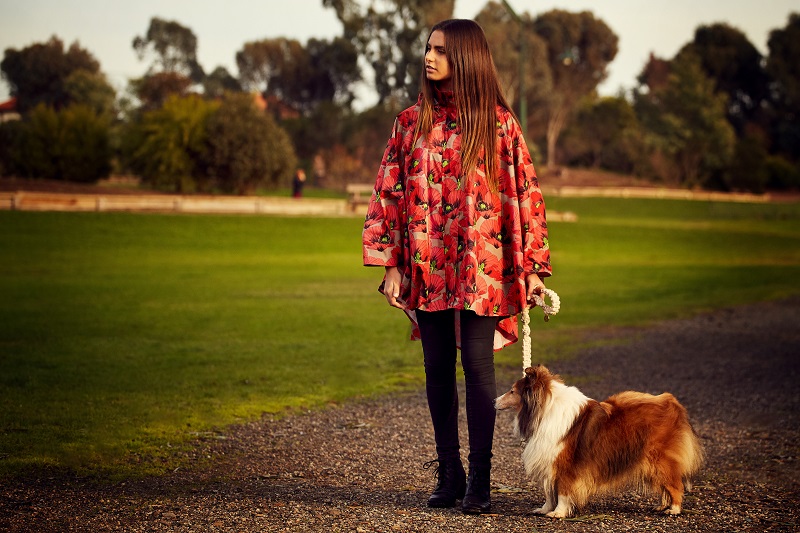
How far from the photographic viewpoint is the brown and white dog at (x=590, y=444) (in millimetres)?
4754

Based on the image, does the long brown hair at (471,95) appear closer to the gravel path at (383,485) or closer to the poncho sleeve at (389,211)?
the poncho sleeve at (389,211)

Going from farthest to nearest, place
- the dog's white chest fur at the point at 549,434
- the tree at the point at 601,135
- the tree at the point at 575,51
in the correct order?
1. the tree at the point at 575,51
2. the tree at the point at 601,135
3. the dog's white chest fur at the point at 549,434

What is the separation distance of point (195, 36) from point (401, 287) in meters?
75.3

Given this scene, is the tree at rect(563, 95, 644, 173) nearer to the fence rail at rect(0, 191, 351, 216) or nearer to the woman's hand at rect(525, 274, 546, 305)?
the fence rail at rect(0, 191, 351, 216)

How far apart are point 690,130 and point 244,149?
42745mm

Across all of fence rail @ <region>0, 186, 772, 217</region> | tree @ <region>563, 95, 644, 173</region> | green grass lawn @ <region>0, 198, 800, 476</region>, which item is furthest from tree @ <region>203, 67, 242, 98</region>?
green grass lawn @ <region>0, 198, 800, 476</region>

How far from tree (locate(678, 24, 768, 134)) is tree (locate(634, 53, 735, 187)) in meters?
8.30

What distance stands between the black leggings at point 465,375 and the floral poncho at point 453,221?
4.7 inches

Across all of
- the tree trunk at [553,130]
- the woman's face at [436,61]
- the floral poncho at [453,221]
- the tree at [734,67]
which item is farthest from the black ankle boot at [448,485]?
the tree at [734,67]

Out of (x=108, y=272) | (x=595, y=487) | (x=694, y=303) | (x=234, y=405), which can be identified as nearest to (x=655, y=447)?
(x=595, y=487)

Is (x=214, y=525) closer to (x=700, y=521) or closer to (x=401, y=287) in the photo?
(x=401, y=287)

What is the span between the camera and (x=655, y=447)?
483 centimetres

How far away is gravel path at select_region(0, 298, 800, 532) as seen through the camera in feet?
→ 15.7

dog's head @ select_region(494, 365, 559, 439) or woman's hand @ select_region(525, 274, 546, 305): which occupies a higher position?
woman's hand @ select_region(525, 274, 546, 305)
